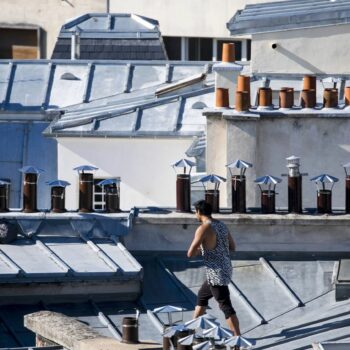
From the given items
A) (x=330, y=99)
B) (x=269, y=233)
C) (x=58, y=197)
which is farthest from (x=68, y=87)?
(x=269, y=233)

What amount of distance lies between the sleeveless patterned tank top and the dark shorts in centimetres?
9

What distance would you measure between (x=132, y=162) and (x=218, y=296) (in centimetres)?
1897

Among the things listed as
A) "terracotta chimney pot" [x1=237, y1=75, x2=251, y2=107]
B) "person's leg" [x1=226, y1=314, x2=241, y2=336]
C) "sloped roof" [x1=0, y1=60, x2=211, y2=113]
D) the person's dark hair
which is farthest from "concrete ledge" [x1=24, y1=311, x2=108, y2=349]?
"sloped roof" [x1=0, y1=60, x2=211, y2=113]

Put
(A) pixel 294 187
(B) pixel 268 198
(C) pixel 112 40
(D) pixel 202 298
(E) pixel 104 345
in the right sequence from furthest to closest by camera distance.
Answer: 1. (C) pixel 112 40
2. (A) pixel 294 187
3. (B) pixel 268 198
4. (D) pixel 202 298
5. (E) pixel 104 345

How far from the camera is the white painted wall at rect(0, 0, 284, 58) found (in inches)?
3329

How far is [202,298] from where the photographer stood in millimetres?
35781

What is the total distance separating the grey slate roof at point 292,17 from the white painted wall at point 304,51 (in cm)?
18

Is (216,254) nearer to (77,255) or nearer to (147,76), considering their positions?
(77,255)

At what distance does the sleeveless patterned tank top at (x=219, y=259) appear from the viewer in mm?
35188

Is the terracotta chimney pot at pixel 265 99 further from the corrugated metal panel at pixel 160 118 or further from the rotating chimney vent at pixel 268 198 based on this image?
the corrugated metal panel at pixel 160 118

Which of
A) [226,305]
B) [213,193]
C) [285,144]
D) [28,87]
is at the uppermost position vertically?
[28,87]

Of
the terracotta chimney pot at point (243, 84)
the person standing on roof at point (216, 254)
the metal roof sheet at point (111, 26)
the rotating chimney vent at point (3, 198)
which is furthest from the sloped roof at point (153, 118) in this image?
the person standing on roof at point (216, 254)

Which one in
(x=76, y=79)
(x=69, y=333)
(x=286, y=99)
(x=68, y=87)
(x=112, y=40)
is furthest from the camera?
(x=112, y=40)

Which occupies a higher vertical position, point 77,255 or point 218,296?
point 77,255
